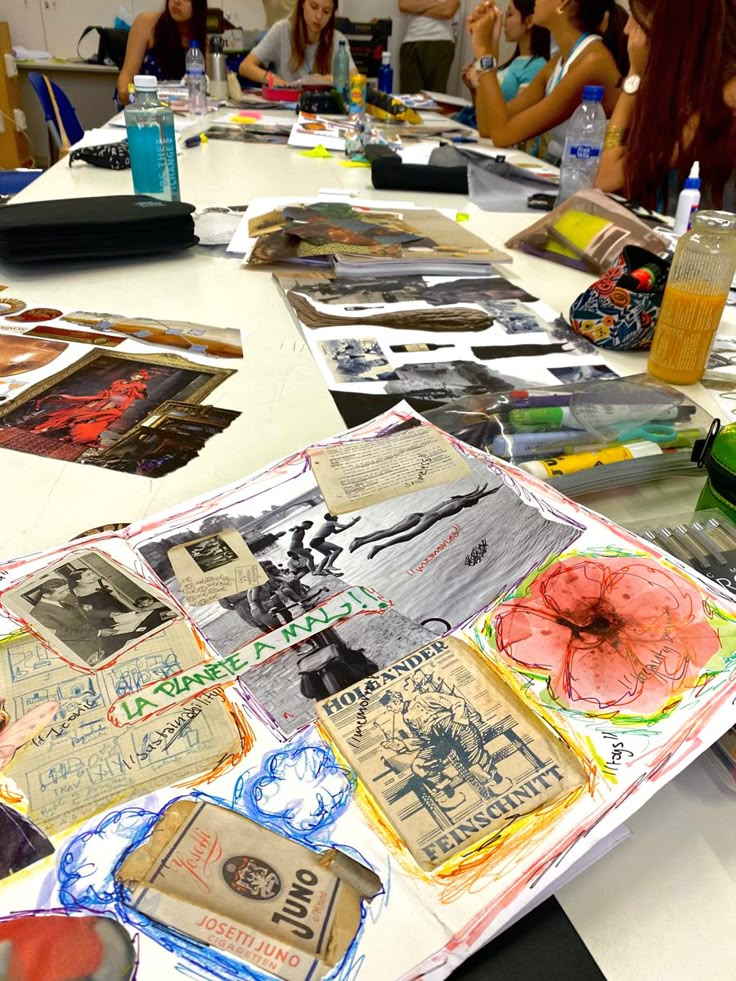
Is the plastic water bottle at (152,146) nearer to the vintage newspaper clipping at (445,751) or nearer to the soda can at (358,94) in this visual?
the vintage newspaper clipping at (445,751)

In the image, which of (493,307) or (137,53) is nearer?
(493,307)

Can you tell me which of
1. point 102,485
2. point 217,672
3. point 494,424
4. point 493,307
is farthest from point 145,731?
point 493,307

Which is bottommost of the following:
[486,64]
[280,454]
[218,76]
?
[280,454]

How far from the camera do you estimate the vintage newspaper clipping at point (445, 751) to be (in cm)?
33

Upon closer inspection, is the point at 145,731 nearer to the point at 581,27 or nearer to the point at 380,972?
the point at 380,972

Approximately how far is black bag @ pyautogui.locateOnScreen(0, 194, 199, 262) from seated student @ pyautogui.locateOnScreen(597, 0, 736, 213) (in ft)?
3.25

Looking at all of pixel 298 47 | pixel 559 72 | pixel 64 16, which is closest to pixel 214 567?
pixel 559 72

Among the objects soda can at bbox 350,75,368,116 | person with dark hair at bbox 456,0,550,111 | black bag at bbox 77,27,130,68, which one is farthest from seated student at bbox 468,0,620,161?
black bag at bbox 77,27,130,68

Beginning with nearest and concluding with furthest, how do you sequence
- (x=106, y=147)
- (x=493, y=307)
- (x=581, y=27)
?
(x=493, y=307) < (x=106, y=147) < (x=581, y=27)

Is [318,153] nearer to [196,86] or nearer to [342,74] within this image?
[196,86]

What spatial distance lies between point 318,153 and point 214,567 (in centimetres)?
170

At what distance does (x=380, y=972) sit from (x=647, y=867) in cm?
14

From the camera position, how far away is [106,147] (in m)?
1.62

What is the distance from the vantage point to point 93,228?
973 millimetres
